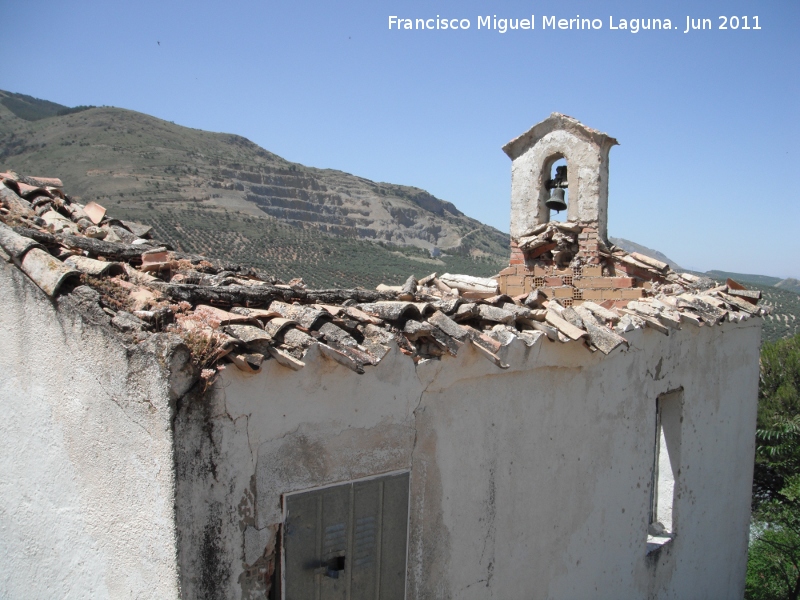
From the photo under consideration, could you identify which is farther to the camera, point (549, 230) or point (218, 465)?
point (549, 230)

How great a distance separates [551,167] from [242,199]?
5060 centimetres

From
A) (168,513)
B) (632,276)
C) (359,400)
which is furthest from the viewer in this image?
(632,276)

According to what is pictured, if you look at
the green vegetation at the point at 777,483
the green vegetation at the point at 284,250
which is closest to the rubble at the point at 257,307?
the green vegetation at the point at 777,483

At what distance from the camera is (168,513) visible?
2.83 m

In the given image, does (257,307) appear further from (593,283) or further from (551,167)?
(551,167)

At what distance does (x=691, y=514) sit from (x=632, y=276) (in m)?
2.77

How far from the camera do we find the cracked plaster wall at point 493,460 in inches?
120

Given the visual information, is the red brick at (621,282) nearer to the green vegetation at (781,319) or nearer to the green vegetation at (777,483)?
the green vegetation at (777,483)

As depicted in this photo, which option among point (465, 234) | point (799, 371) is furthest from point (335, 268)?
point (465, 234)

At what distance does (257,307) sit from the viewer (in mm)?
3797

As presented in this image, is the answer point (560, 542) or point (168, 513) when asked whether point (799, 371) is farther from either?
point (168, 513)

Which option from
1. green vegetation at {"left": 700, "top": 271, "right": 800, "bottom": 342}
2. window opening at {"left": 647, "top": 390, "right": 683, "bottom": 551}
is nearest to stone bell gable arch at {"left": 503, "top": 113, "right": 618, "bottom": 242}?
window opening at {"left": 647, "top": 390, "right": 683, "bottom": 551}

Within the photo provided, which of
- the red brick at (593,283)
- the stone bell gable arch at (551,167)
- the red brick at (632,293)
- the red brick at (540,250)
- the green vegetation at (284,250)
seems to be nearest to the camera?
the red brick at (632,293)

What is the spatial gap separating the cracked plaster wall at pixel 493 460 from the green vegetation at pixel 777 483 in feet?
17.1
